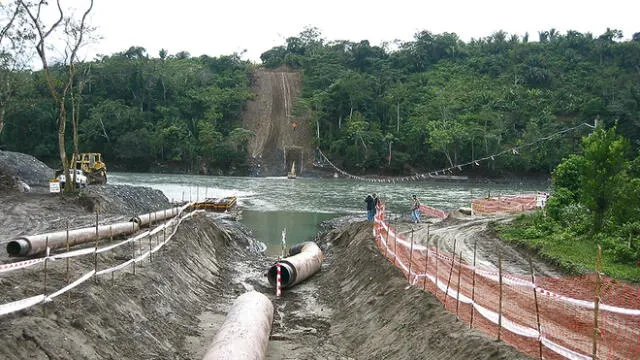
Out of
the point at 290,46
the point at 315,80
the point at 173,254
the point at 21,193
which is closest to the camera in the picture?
the point at 173,254

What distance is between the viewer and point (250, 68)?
120312mm

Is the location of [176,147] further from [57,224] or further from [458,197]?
[57,224]

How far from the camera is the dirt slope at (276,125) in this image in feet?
296

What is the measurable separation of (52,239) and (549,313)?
44.1 ft

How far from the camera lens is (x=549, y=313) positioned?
10508 mm

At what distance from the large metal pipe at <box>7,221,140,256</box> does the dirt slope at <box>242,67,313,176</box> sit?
2633 inches

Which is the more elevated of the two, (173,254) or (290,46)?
(290,46)

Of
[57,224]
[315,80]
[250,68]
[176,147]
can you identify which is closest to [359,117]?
[315,80]

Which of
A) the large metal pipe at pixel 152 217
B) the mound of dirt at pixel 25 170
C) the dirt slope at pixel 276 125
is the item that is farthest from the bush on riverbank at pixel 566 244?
the dirt slope at pixel 276 125

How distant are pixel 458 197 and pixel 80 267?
46.0m

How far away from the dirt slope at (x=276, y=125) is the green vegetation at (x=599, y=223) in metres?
63.1

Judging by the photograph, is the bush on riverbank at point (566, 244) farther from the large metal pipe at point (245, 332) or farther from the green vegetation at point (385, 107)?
the green vegetation at point (385, 107)

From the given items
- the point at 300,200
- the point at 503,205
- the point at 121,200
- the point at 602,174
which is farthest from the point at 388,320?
the point at 300,200

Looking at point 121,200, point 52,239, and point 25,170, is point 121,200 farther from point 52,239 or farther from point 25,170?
point 52,239
